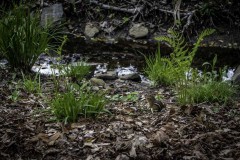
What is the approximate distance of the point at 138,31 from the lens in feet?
28.5

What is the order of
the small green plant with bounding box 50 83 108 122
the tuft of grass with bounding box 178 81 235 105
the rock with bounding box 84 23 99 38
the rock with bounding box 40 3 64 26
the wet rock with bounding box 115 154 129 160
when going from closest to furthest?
the wet rock with bounding box 115 154 129 160 → the small green plant with bounding box 50 83 108 122 → the tuft of grass with bounding box 178 81 235 105 → the rock with bounding box 84 23 99 38 → the rock with bounding box 40 3 64 26

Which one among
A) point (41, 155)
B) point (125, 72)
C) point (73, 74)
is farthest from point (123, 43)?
point (41, 155)

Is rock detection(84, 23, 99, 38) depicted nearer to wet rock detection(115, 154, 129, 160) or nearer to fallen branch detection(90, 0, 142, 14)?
fallen branch detection(90, 0, 142, 14)

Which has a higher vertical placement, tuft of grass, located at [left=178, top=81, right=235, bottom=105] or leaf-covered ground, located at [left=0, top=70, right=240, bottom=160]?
tuft of grass, located at [left=178, top=81, right=235, bottom=105]

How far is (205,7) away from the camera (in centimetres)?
835

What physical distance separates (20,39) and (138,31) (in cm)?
426

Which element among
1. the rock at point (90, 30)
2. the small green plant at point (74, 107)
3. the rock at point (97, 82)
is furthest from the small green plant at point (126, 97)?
the rock at point (90, 30)

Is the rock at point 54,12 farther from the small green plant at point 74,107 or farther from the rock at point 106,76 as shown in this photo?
the small green plant at point 74,107

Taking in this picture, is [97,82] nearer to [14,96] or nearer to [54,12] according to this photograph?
[14,96]

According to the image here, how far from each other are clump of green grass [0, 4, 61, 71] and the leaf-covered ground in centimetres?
117

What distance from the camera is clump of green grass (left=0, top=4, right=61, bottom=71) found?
4949 millimetres

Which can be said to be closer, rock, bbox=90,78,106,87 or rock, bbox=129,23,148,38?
rock, bbox=90,78,106,87

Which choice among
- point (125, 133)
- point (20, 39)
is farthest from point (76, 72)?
point (125, 133)

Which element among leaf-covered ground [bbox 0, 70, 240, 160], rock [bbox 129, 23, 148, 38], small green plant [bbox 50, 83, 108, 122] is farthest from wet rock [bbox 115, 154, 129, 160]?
rock [bbox 129, 23, 148, 38]
